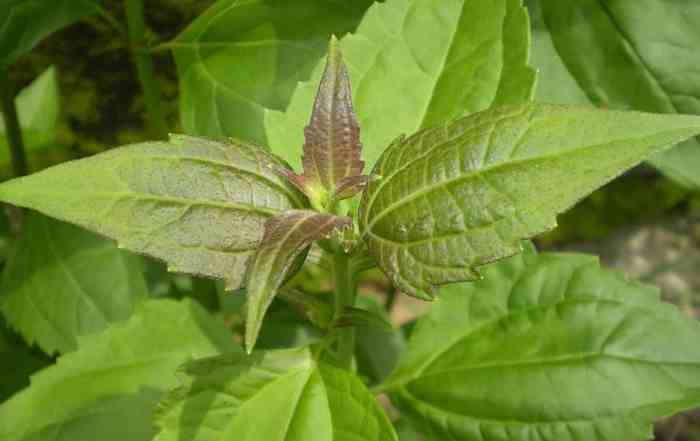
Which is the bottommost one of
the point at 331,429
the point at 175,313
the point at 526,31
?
the point at 331,429

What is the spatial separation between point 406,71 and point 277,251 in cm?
39

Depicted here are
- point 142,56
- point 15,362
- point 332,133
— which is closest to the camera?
point 332,133

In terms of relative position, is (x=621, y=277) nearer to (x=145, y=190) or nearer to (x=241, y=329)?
(x=145, y=190)

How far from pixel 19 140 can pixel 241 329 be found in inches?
21.8

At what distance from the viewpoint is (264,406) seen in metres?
0.96

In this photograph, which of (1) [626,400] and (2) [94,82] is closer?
(1) [626,400]

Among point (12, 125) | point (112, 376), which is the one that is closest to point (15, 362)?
point (12, 125)

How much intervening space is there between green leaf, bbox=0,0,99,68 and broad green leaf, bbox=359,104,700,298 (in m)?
0.64

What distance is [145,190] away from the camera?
0.83m

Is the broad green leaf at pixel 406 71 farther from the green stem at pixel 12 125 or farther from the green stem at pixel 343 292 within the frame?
the green stem at pixel 12 125

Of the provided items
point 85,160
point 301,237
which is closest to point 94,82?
point 85,160

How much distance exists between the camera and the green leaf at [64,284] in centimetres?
143

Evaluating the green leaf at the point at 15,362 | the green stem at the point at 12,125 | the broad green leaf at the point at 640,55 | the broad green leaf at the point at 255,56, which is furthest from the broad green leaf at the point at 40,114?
the broad green leaf at the point at 640,55

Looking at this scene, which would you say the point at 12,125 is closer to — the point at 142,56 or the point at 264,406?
the point at 142,56
